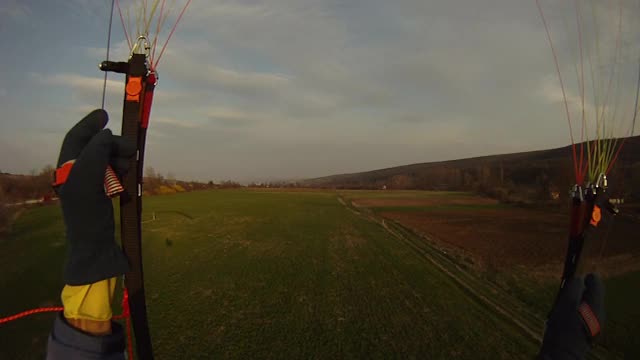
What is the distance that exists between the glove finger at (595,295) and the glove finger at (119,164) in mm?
2804

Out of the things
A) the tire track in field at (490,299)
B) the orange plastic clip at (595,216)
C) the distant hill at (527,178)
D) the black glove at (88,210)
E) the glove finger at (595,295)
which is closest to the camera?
the black glove at (88,210)

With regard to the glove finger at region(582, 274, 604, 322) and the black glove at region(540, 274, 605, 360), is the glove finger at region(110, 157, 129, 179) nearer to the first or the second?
the black glove at region(540, 274, 605, 360)

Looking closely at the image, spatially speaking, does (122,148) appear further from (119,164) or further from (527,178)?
(527,178)

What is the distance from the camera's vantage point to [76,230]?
1.50 metres

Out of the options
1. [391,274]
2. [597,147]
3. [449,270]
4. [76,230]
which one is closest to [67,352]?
[76,230]

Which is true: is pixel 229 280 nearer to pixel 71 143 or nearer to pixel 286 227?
pixel 71 143

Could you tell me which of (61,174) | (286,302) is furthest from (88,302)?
(286,302)

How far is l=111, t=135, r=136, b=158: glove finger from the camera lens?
1.68 meters

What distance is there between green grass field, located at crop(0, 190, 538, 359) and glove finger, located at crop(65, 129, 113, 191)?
7.54 metres

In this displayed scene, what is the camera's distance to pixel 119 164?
176 cm

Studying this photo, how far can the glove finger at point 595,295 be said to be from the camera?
2.09 meters

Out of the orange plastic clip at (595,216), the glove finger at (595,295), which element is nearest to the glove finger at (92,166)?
the glove finger at (595,295)

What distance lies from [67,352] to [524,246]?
27.7 metres

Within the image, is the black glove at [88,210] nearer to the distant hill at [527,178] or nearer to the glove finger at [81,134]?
the glove finger at [81,134]
